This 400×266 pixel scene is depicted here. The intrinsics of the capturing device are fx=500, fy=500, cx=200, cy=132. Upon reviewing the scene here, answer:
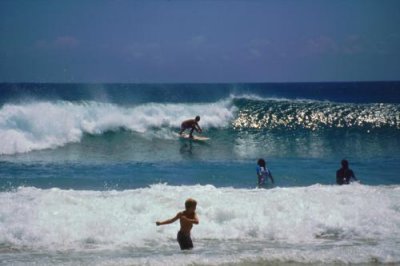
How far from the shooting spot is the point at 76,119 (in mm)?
24156

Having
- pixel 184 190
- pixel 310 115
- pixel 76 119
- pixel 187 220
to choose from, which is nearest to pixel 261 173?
pixel 184 190

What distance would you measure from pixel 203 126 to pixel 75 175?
13008 millimetres

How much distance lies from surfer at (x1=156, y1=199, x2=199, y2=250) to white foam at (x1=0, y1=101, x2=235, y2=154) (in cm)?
1246

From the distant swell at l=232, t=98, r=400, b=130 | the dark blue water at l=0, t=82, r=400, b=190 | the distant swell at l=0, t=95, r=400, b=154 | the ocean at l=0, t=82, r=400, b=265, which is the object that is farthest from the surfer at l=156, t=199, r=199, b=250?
the distant swell at l=232, t=98, r=400, b=130

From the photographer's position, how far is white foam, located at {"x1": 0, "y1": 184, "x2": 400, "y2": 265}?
7.95m

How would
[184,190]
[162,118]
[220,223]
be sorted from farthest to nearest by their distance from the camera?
[162,118], [184,190], [220,223]

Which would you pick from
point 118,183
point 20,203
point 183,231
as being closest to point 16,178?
point 118,183

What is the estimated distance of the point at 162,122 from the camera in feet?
87.1

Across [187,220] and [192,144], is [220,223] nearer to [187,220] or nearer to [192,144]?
[187,220]

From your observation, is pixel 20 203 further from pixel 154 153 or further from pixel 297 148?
pixel 297 148

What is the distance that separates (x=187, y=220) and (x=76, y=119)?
17.4m

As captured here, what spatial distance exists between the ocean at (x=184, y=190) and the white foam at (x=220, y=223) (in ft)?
0.07

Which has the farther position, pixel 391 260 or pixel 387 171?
pixel 387 171

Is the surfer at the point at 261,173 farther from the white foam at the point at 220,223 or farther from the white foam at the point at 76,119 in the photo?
the white foam at the point at 76,119
